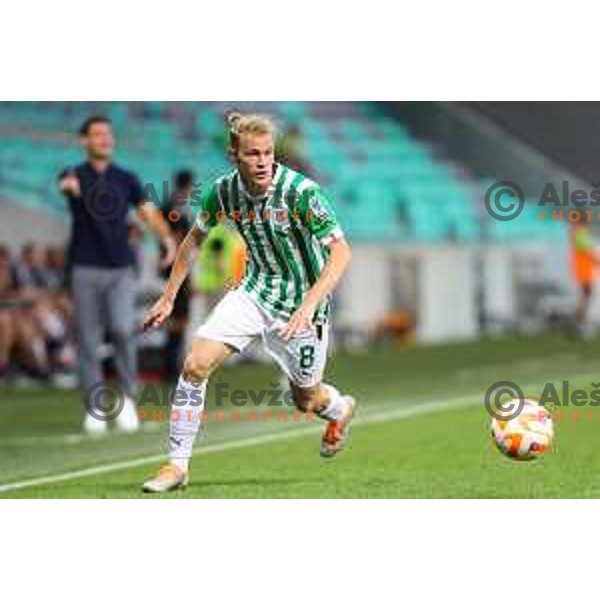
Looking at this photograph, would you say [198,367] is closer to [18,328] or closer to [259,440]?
[259,440]

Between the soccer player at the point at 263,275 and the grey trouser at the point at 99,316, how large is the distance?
274 cm

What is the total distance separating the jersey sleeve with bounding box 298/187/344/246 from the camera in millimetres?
6902

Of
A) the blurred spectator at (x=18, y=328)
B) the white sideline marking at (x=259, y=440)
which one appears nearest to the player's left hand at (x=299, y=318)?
the white sideline marking at (x=259, y=440)

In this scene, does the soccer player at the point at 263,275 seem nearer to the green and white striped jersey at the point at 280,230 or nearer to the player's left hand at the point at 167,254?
the green and white striped jersey at the point at 280,230

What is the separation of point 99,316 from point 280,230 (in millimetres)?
3212

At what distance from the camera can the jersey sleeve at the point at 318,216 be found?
6902mm

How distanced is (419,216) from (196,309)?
3742 mm

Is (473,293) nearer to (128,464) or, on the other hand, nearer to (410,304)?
(410,304)

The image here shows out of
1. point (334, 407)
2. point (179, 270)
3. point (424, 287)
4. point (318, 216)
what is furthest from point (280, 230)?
point (424, 287)

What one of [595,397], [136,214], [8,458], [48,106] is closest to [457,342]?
[48,106]

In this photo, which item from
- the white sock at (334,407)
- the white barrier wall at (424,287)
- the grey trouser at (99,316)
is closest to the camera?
the white sock at (334,407)

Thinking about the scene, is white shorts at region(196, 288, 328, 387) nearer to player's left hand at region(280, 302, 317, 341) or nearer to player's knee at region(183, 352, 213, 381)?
player's knee at region(183, 352, 213, 381)

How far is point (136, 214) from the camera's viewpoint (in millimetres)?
10031

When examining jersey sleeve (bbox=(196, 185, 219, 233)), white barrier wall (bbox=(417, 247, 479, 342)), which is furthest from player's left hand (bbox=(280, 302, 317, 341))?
white barrier wall (bbox=(417, 247, 479, 342))
